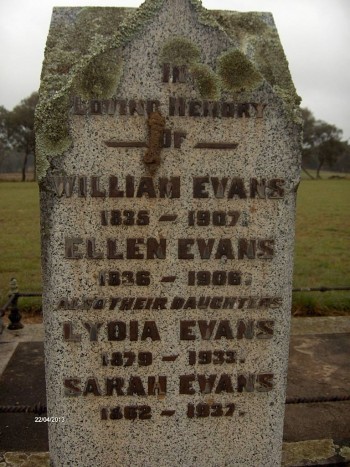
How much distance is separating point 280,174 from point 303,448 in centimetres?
194

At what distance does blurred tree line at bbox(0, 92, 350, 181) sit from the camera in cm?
5303

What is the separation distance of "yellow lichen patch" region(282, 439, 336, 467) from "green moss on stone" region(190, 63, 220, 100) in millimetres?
2319

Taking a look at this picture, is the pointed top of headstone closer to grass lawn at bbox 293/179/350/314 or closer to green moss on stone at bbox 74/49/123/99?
green moss on stone at bbox 74/49/123/99

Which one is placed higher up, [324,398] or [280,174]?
[280,174]

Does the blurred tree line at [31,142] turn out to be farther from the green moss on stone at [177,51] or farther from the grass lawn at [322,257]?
the green moss on stone at [177,51]

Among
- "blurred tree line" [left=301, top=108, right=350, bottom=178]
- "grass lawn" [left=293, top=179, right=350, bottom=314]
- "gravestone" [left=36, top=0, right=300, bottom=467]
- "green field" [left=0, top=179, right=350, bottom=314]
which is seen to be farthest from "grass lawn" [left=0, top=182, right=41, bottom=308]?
"blurred tree line" [left=301, top=108, right=350, bottom=178]

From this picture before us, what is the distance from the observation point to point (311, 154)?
230 ft

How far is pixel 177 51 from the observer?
2.41m

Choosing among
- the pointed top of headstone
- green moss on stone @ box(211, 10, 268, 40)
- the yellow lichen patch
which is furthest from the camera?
the yellow lichen patch

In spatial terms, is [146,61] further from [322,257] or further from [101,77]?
[322,257]

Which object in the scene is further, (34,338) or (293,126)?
(34,338)

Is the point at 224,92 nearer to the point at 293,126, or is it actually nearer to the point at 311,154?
the point at 293,126

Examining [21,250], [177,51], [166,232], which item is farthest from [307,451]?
[21,250]

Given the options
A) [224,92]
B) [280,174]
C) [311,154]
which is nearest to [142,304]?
[280,174]
